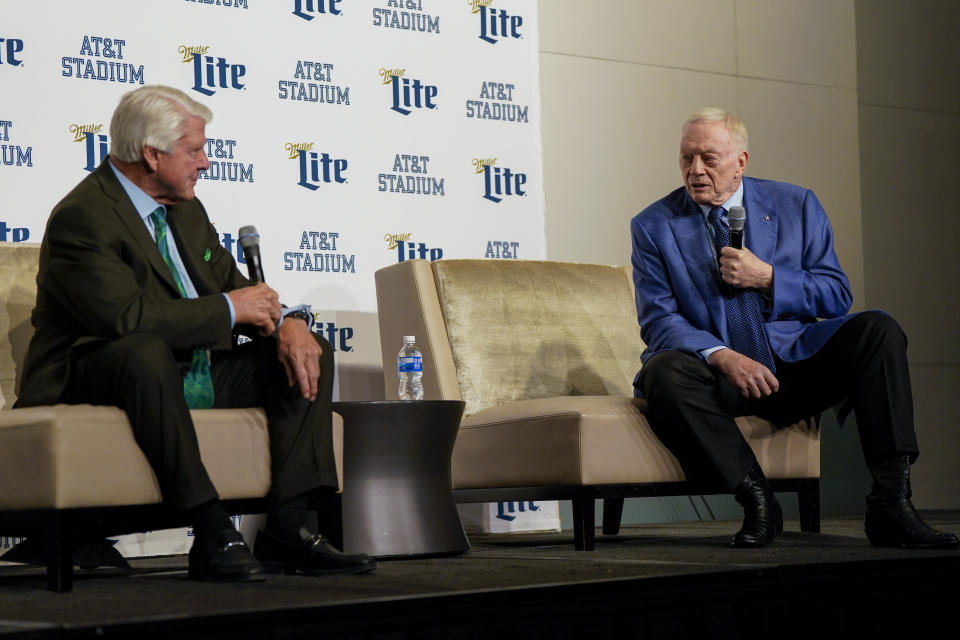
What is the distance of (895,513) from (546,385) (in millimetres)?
1248

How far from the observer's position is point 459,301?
387 cm

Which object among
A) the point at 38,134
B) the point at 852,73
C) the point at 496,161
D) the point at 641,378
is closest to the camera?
the point at 641,378

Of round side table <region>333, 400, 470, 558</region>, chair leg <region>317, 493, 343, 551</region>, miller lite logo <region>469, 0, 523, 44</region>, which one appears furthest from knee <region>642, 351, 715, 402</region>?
miller lite logo <region>469, 0, 523, 44</region>

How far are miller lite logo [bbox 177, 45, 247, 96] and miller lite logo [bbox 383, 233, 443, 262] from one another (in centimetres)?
74

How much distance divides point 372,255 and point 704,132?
1.39 meters

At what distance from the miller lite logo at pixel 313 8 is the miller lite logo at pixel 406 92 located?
0.88 ft

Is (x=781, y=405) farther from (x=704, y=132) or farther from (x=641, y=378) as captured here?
(x=704, y=132)

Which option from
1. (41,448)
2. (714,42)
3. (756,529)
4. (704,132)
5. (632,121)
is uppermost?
(714,42)

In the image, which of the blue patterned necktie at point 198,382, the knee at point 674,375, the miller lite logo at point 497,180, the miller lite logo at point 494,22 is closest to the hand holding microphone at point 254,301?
the blue patterned necktie at point 198,382

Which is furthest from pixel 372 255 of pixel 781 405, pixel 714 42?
pixel 714 42

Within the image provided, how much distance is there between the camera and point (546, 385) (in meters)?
3.89

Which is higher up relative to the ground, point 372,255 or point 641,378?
point 372,255

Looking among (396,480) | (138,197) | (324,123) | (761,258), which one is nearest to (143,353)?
(138,197)

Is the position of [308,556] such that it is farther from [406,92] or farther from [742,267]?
[406,92]
